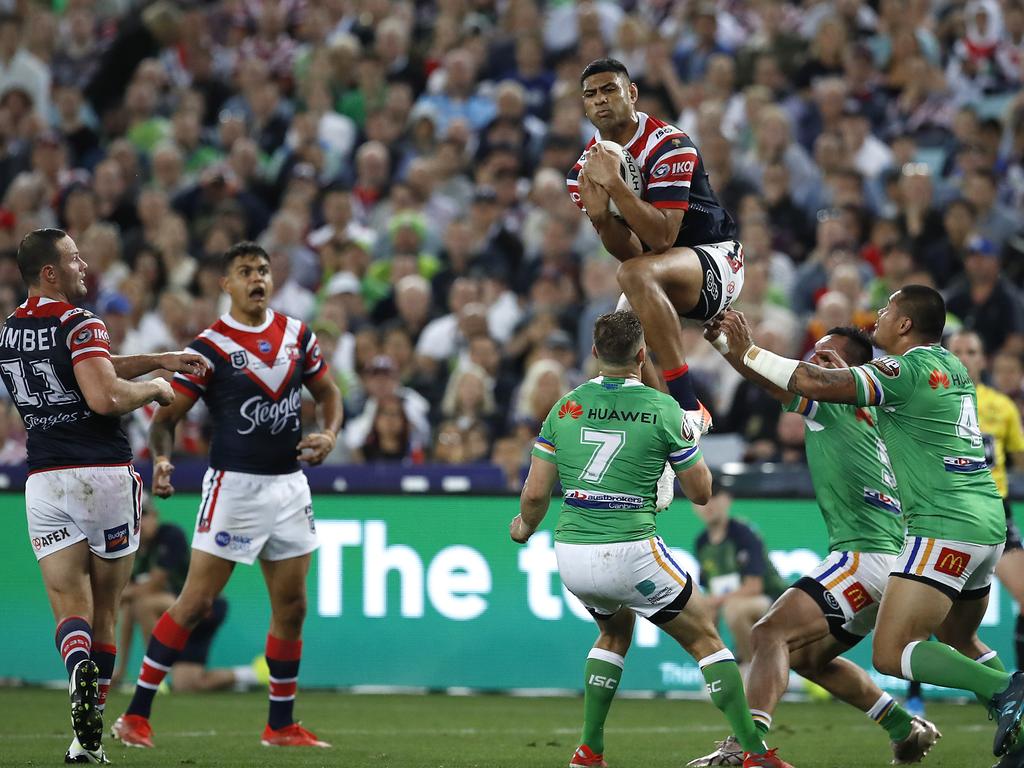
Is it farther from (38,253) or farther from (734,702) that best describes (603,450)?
(38,253)

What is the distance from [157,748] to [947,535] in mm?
4908

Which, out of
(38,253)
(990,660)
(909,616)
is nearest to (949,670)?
(909,616)

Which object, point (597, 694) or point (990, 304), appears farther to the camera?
point (990, 304)

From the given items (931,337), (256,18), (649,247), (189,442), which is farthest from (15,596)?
(256,18)

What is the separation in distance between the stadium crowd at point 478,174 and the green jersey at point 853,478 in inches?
188

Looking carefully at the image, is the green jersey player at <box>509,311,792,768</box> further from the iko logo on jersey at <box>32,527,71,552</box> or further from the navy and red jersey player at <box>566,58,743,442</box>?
the iko logo on jersey at <box>32,527,71,552</box>

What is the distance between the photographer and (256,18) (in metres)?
23.3

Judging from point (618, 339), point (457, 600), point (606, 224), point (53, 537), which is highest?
point (606, 224)

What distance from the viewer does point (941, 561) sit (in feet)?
27.1

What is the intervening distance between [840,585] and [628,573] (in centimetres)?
147

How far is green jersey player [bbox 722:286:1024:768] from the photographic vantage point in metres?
8.16

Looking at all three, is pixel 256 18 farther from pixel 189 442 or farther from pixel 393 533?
pixel 393 533

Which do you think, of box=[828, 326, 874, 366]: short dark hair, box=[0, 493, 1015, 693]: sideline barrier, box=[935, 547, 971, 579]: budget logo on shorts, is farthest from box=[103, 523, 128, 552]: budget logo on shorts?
box=[0, 493, 1015, 693]: sideline barrier

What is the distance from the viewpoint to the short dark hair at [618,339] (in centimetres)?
830
